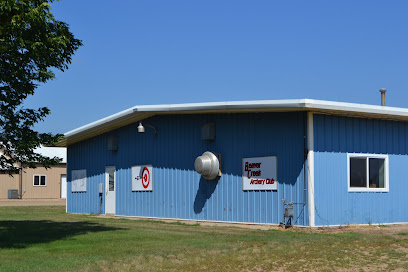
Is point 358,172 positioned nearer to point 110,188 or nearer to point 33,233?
point 33,233

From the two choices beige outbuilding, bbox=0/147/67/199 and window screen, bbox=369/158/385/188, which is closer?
window screen, bbox=369/158/385/188

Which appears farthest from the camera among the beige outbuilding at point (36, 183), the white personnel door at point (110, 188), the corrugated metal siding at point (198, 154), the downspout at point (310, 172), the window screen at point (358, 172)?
the beige outbuilding at point (36, 183)

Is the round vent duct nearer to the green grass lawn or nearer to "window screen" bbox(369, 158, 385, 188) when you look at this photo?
the green grass lawn

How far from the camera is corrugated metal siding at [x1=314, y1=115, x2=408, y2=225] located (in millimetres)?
16234

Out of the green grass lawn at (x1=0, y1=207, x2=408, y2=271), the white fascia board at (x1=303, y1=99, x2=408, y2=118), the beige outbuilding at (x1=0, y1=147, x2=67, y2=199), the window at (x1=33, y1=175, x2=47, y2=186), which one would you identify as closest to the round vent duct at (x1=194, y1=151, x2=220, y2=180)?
the green grass lawn at (x1=0, y1=207, x2=408, y2=271)

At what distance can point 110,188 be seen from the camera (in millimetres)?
23953

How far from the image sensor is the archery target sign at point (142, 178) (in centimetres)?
2164

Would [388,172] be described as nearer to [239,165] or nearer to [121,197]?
[239,165]

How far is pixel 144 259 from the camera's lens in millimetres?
10391

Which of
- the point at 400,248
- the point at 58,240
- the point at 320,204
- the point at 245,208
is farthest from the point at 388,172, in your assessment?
the point at 58,240

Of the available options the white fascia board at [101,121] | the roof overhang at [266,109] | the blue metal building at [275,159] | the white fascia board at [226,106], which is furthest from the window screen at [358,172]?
the white fascia board at [101,121]

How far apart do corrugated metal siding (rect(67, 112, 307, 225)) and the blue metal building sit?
3 cm

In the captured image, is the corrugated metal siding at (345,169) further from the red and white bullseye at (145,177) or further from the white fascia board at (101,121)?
the red and white bullseye at (145,177)

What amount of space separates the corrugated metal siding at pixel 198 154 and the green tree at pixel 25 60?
611cm
